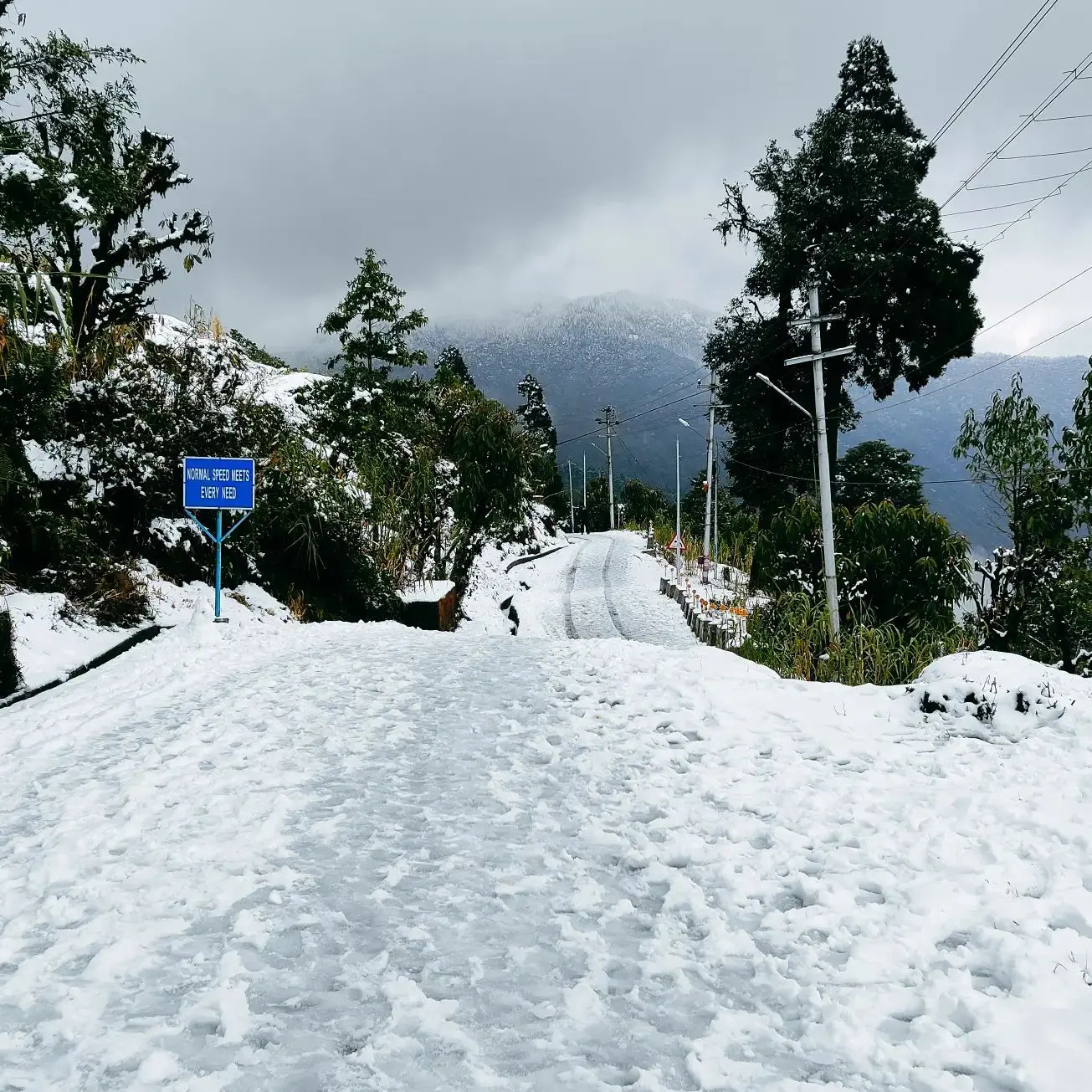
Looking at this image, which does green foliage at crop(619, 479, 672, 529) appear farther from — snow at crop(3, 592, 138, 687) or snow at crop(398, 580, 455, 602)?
snow at crop(3, 592, 138, 687)

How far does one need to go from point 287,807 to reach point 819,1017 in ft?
10.2

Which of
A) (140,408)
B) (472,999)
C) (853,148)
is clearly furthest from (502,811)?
(853,148)

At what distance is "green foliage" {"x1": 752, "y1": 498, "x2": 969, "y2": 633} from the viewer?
46.4 ft

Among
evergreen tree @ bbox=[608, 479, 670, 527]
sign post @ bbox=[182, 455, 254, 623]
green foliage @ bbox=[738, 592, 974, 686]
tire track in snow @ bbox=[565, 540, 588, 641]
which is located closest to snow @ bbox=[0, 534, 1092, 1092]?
green foliage @ bbox=[738, 592, 974, 686]

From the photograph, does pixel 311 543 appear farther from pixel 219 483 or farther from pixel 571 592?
pixel 571 592

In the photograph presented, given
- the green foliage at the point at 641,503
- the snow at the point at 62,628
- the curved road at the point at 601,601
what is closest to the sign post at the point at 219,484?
the snow at the point at 62,628

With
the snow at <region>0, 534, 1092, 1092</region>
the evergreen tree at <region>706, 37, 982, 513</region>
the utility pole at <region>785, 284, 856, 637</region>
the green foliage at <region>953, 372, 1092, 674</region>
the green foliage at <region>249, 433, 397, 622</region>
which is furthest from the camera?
the evergreen tree at <region>706, 37, 982, 513</region>

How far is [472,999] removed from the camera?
268 centimetres

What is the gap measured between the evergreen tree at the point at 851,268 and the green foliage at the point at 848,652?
16.9 meters

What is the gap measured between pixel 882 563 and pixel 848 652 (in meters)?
6.94

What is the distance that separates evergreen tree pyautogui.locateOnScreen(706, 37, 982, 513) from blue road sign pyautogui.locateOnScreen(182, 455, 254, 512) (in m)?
20.0

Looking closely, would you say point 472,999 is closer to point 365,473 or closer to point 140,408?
point 140,408

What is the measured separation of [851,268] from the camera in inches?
1049

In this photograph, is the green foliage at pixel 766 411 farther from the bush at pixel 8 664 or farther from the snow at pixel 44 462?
the bush at pixel 8 664
